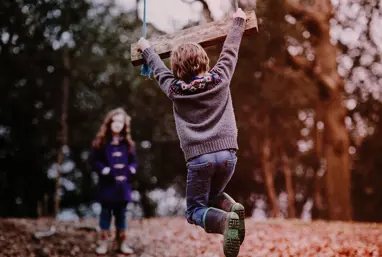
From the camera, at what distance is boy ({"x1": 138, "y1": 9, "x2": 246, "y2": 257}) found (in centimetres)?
354

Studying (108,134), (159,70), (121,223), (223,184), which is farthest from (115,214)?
(159,70)

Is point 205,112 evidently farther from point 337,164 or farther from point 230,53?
point 337,164

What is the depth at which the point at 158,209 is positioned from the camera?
2281 centimetres

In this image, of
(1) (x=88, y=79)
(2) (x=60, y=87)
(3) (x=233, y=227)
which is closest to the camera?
(3) (x=233, y=227)

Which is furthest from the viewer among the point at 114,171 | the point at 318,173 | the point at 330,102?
the point at 318,173

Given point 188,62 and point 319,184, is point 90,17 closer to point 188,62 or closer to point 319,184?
point 319,184

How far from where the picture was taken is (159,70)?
3.86m

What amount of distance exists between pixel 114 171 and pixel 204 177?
10.8 ft

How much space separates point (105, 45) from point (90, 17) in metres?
1.35

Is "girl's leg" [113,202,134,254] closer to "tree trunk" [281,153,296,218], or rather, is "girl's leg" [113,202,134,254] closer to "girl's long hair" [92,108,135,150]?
"girl's long hair" [92,108,135,150]

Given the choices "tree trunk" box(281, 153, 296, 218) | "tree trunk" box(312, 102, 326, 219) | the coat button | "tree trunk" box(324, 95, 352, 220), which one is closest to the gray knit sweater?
the coat button

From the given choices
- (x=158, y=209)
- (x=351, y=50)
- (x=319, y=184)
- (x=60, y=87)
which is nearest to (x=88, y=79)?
(x=60, y=87)

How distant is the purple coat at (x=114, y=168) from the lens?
656 cm

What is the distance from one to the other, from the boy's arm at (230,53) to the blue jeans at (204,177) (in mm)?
660
